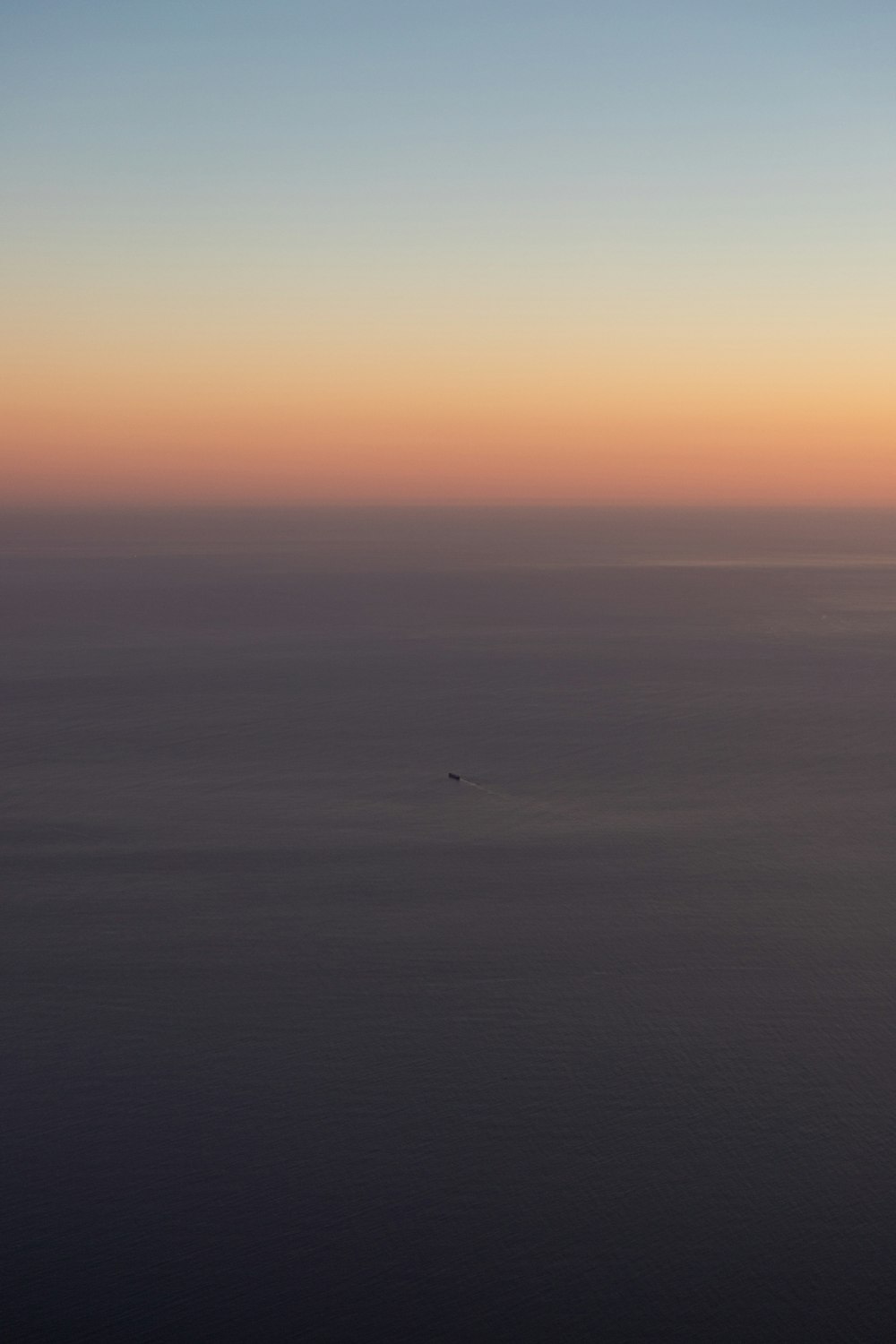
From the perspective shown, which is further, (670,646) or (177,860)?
(670,646)

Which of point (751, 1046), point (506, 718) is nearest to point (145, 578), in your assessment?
point (506, 718)

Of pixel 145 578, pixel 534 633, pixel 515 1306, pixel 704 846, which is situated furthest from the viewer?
pixel 145 578

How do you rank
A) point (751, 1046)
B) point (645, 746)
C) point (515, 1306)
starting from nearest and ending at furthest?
point (515, 1306), point (751, 1046), point (645, 746)

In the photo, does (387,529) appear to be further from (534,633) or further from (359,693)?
(359,693)

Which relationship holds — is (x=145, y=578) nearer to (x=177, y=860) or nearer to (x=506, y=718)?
(x=506, y=718)

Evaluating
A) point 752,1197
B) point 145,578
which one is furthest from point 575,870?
point 145,578

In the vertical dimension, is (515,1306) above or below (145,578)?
below

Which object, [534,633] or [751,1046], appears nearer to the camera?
[751,1046]
